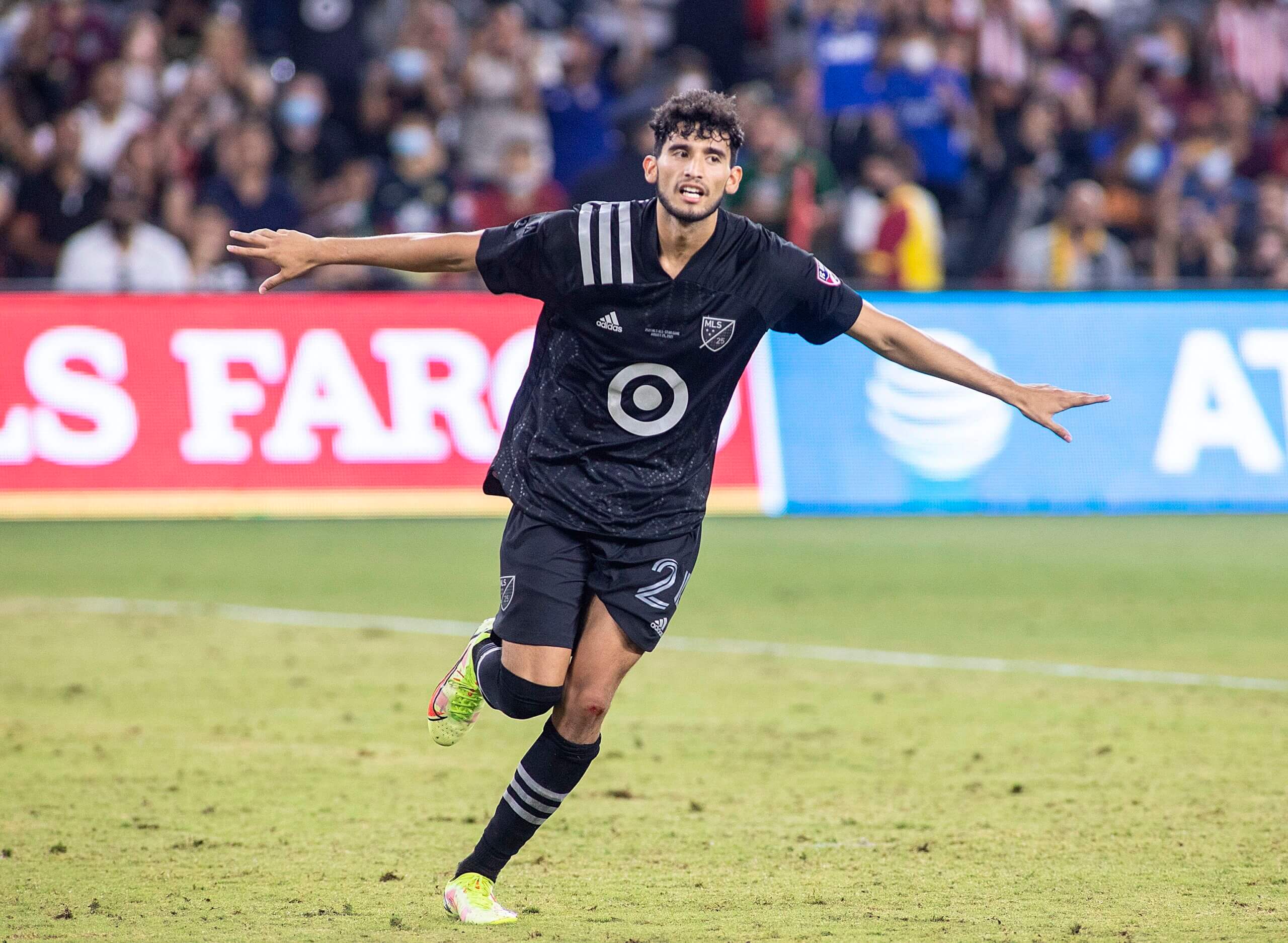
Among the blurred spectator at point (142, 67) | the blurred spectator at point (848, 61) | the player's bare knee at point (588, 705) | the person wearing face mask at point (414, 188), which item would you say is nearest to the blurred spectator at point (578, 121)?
the person wearing face mask at point (414, 188)

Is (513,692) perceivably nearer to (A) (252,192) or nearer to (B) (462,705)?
(B) (462,705)

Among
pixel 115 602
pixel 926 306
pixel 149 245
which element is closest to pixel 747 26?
pixel 926 306

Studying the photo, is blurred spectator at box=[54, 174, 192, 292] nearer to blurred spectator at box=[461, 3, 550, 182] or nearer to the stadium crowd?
the stadium crowd

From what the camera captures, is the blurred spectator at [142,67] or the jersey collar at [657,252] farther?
the blurred spectator at [142,67]

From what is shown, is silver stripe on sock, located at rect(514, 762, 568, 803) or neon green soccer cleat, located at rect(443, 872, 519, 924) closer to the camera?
neon green soccer cleat, located at rect(443, 872, 519, 924)

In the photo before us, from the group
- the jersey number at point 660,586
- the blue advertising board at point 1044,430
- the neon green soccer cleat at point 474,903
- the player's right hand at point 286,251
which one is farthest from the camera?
the blue advertising board at point 1044,430

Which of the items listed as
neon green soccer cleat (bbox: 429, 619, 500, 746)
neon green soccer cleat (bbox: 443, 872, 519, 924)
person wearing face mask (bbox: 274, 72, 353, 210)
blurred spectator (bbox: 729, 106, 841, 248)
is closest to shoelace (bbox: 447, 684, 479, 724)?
neon green soccer cleat (bbox: 429, 619, 500, 746)

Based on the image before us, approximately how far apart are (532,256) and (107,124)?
11.9 meters

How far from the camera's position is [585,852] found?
243 inches

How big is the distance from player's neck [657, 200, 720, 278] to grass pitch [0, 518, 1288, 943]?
6.36 ft

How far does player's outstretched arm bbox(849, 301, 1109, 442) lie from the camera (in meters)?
5.52

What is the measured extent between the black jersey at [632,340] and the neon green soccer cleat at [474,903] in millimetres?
1096

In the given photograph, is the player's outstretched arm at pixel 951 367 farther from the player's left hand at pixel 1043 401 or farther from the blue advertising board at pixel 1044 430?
the blue advertising board at pixel 1044 430

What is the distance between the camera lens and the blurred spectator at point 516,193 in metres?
16.0
